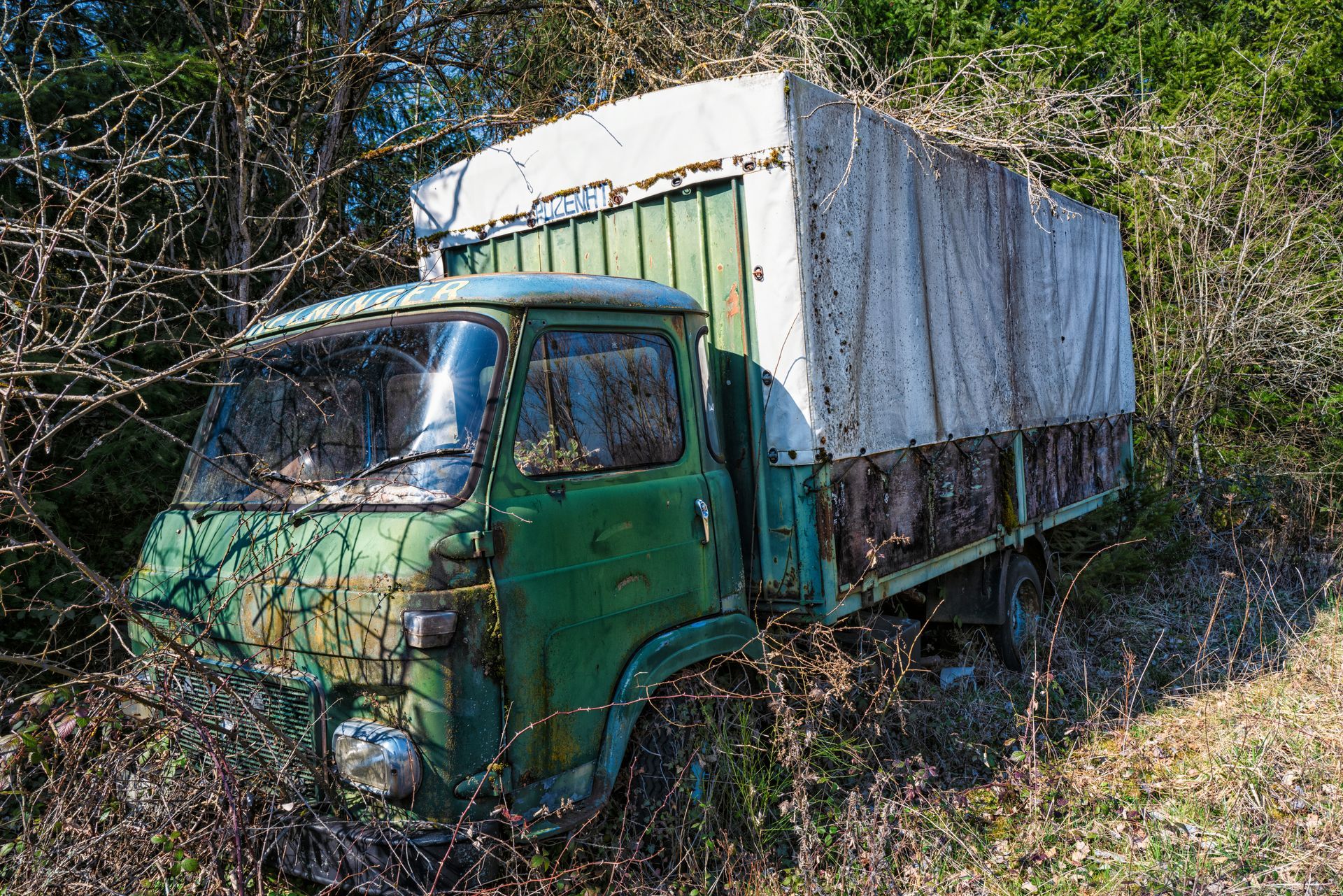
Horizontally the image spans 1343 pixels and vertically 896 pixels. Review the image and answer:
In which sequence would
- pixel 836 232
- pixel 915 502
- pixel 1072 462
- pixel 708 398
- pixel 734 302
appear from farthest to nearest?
pixel 1072 462 < pixel 915 502 < pixel 836 232 < pixel 734 302 < pixel 708 398

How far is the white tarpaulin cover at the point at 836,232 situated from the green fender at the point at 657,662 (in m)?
0.75

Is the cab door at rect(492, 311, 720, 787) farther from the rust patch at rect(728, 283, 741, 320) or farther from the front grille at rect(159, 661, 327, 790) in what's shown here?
the front grille at rect(159, 661, 327, 790)

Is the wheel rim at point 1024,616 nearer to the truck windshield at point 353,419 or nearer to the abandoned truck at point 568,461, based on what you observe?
the abandoned truck at point 568,461

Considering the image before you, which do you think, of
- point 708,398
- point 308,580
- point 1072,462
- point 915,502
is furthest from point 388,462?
point 1072,462

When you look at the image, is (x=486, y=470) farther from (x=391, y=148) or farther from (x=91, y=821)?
(x=391, y=148)

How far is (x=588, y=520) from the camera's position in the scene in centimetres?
317

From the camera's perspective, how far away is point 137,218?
5777 millimetres

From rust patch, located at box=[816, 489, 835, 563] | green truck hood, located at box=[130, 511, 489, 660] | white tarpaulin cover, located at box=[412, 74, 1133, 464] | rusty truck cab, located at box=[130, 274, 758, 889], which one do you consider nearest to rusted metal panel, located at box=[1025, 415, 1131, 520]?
white tarpaulin cover, located at box=[412, 74, 1133, 464]

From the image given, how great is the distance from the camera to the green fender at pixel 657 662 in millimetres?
3082

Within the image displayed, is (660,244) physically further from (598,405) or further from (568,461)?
(568,461)

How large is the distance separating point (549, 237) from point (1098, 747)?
371cm

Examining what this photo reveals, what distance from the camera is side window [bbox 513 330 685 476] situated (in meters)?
3.15

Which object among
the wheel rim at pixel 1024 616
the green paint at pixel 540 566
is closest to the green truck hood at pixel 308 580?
the green paint at pixel 540 566

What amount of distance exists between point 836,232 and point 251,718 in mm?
2963
